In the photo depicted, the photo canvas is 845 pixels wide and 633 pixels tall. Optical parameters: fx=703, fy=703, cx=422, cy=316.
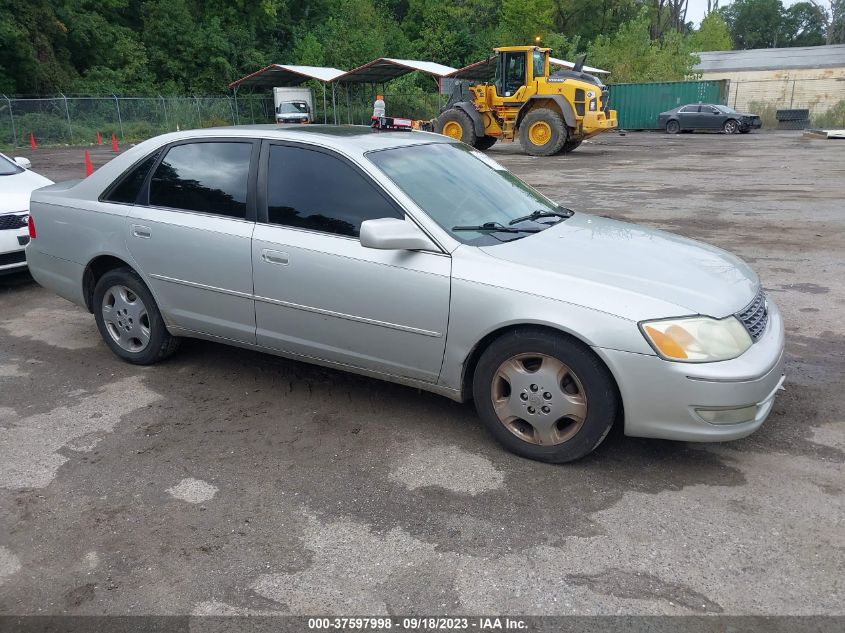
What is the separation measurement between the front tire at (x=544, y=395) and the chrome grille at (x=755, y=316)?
736mm

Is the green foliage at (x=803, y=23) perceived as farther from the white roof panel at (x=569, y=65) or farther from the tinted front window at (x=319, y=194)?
the tinted front window at (x=319, y=194)

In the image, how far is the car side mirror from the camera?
3.52 meters

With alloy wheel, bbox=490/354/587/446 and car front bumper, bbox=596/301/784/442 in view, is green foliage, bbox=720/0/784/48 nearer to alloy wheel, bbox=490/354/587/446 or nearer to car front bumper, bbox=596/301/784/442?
car front bumper, bbox=596/301/784/442

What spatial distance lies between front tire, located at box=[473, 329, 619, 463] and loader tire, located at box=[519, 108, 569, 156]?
18637mm

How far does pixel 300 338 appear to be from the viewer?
4082mm

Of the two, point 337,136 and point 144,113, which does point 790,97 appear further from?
point 337,136

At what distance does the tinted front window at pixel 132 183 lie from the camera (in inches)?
184

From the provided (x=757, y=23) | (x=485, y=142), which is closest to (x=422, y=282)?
(x=485, y=142)

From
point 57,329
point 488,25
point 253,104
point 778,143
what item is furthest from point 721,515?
point 488,25

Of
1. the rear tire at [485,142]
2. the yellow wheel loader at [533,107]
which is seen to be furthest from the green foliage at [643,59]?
the rear tire at [485,142]

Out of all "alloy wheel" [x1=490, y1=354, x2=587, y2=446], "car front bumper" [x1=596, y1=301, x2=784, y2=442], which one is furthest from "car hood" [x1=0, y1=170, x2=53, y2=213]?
"car front bumper" [x1=596, y1=301, x2=784, y2=442]

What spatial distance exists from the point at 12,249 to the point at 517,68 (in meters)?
17.7

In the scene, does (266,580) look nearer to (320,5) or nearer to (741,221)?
(741,221)

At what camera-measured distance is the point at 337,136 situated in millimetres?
4238
